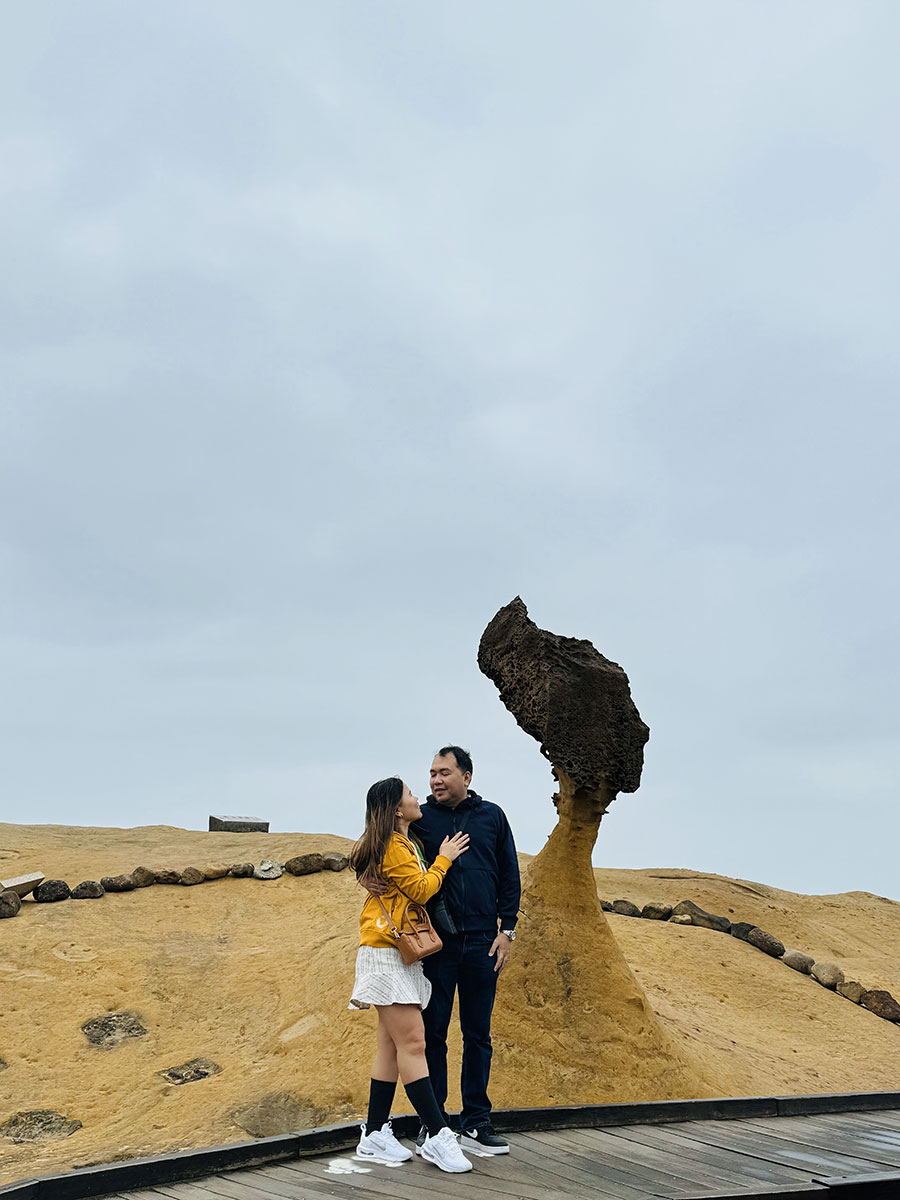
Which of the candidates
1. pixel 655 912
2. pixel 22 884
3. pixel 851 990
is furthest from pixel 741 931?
pixel 22 884

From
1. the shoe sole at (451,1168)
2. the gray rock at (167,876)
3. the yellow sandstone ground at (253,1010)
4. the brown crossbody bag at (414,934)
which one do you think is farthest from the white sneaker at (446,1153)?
the gray rock at (167,876)

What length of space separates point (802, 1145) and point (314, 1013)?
4224 millimetres

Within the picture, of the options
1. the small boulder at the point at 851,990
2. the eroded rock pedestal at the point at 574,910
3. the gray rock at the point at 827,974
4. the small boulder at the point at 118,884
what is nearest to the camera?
the eroded rock pedestal at the point at 574,910

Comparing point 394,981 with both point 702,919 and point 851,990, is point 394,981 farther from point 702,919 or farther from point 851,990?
point 702,919

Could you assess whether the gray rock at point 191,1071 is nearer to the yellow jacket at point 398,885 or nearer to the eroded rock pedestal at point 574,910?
the eroded rock pedestal at point 574,910

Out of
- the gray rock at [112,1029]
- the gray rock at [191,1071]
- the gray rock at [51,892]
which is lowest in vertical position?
the gray rock at [191,1071]

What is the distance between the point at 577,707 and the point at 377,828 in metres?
2.87

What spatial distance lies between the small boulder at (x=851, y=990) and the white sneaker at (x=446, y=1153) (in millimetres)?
8897

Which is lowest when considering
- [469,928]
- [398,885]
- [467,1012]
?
[467,1012]

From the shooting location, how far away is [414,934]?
4.39 m

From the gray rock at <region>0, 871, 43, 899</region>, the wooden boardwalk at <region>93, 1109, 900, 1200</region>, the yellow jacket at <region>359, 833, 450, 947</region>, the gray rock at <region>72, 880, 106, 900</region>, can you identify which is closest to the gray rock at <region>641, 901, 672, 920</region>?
the gray rock at <region>72, 880, 106, 900</region>

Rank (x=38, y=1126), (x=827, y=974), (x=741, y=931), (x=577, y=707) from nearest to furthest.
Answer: (x=577, y=707), (x=38, y=1126), (x=827, y=974), (x=741, y=931)

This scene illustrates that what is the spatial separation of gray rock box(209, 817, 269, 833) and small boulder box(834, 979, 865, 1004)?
29.3 feet

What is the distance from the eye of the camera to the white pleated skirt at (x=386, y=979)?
4297 millimetres
